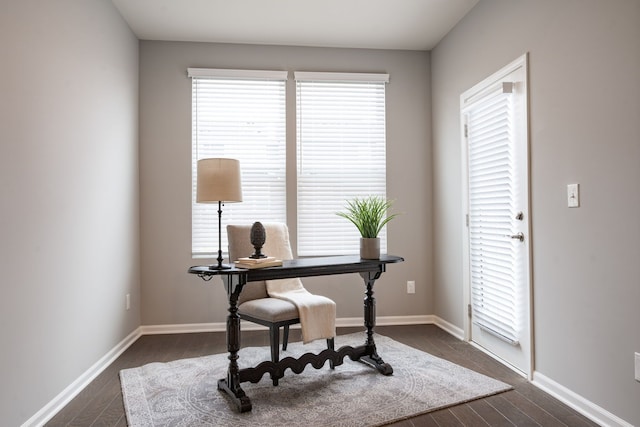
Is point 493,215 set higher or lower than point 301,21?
lower

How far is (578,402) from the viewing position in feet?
7.94

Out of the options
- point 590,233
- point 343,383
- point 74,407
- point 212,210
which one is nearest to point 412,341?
point 343,383

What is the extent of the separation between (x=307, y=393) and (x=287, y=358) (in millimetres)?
246

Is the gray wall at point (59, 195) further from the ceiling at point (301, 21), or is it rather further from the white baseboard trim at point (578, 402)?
the white baseboard trim at point (578, 402)

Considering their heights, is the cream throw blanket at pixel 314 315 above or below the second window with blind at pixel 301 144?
→ below

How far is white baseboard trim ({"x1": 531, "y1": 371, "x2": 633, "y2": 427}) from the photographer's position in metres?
2.20

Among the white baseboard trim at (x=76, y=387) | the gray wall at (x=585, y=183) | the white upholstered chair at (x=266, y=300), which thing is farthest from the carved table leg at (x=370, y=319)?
the white baseboard trim at (x=76, y=387)

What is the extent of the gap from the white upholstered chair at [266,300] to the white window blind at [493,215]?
1253 millimetres

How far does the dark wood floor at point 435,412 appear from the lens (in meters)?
2.32

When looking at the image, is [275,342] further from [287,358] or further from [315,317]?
[315,317]

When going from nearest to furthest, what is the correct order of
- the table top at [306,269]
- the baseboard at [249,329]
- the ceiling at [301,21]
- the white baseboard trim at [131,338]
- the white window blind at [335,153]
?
1. the baseboard at [249,329]
2. the white baseboard trim at [131,338]
3. the table top at [306,269]
4. the ceiling at [301,21]
5. the white window blind at [335,153]

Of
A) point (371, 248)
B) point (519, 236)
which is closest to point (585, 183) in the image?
point (519, 236)

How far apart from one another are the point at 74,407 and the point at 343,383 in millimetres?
1583

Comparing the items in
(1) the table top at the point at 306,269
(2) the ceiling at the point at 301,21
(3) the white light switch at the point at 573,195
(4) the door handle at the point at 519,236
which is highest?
(2) the ceiling at the point at 301,21
